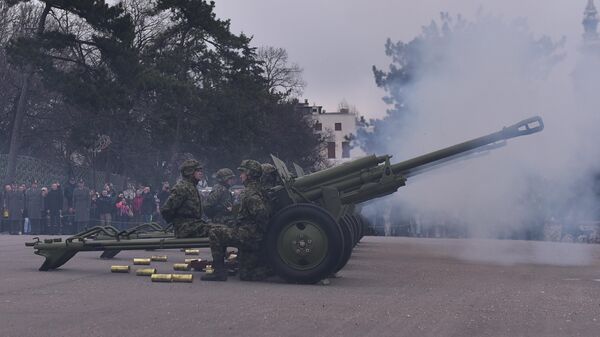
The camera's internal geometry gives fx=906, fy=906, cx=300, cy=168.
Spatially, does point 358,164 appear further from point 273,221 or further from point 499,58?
point 499,58

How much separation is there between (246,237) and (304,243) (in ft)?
2.66

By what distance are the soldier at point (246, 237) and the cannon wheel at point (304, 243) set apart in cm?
19

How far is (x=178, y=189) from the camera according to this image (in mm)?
12891

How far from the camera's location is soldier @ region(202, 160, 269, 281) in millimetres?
12219

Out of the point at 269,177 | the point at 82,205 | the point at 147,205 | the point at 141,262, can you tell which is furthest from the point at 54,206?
the point at 269,177

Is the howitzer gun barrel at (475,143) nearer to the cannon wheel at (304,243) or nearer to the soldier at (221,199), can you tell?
the cannon wheel at (304,243)

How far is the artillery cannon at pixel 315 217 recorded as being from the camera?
39.4 ft

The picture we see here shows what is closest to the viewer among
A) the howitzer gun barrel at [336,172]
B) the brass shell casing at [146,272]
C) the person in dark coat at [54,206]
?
the brass shell casing at [146,272]

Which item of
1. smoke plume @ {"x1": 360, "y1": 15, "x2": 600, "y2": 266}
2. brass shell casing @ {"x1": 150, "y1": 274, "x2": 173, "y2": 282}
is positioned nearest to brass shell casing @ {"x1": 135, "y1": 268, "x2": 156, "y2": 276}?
brass shell casing @ {"x1": 150, "y1": 274, "x2": 173, "y2": 282}

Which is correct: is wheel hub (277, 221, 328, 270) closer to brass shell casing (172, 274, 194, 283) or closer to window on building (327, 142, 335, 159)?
brass shell casing (172, 274, 194, 283)

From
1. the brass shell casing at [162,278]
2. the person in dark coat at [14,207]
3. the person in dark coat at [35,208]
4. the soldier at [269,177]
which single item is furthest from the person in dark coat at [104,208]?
the brass shell casing at [162,278]

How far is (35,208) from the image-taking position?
28.4 meters

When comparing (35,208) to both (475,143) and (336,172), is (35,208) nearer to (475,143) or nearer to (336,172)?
(336,172)

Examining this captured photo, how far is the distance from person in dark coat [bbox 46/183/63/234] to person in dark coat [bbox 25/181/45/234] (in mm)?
316
